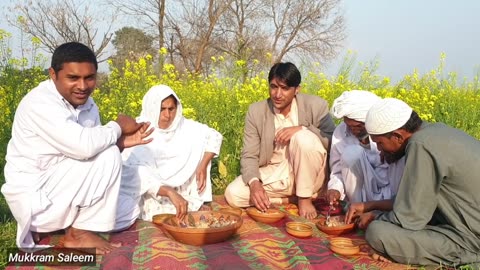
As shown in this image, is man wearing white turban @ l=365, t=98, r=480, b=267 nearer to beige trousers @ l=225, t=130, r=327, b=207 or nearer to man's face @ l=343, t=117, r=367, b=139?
man's face @ l=343, t=117, r=367, b=139

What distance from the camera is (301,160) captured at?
4145mm


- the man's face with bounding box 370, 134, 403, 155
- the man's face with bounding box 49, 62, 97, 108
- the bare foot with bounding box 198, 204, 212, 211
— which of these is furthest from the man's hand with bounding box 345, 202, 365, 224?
→ the man's face with bounding box 49, 62, 97, 108

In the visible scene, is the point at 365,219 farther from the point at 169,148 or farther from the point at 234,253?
the point at 169,148

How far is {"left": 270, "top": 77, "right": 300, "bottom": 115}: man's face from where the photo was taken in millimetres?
4133

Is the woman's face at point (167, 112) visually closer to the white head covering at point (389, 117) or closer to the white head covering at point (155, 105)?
the white head covering at point (155, 105)

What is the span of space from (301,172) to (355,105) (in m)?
0.83

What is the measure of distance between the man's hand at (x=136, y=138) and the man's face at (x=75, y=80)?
17.1 inches

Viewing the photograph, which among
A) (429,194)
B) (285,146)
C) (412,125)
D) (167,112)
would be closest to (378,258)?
(429,194)

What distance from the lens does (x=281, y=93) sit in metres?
4.16

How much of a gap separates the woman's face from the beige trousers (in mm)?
912

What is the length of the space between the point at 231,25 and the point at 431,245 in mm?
24016

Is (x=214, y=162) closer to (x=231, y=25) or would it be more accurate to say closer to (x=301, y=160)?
(x=301, y=160)

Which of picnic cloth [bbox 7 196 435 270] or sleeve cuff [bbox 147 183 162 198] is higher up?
sleeve cuff [bbox 147 183 162 198]

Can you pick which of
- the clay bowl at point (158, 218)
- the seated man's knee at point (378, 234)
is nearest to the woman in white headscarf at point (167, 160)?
the clay bowl at point (158, 218)
